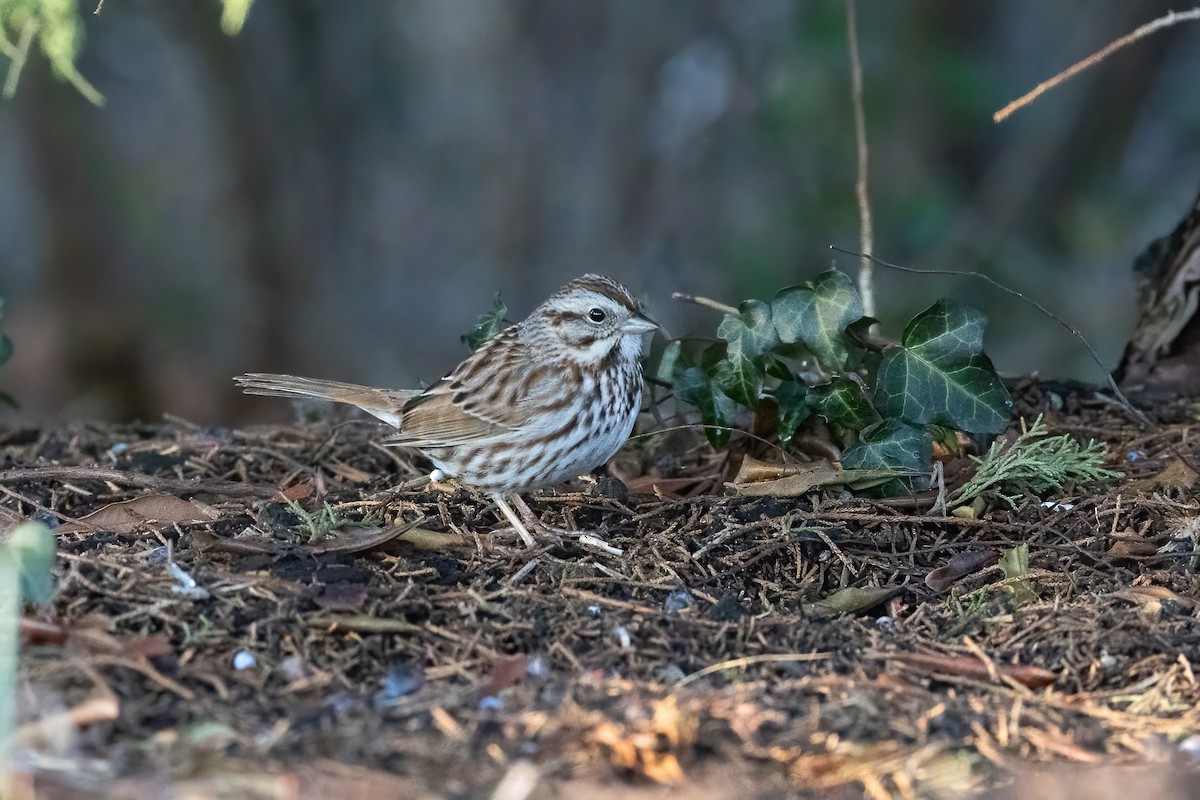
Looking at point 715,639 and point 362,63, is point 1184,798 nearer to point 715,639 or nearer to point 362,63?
point 715,639

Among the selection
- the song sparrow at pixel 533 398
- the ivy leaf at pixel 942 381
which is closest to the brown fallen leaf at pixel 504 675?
the song sparrow at pixel 533 398

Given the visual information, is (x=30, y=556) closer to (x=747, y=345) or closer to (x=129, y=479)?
(x=129, y=479)

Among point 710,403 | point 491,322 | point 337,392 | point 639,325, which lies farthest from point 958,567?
point 337,392

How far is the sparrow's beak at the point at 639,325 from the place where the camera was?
478 cm

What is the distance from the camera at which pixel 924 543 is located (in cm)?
412

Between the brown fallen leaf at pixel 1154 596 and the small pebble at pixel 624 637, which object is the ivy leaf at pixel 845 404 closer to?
the brown fallen leaf at pixel 1154 596

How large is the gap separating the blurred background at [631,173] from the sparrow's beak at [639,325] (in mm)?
3441

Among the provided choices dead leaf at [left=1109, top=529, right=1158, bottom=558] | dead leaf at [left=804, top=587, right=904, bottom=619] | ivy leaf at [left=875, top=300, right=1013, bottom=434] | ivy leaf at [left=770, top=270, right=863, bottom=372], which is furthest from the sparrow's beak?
dead leaf at [left=1109, top=529, right=1158, bottom=558]

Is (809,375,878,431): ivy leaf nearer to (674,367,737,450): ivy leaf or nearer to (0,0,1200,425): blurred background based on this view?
(674,367,737,450): ivy leaf

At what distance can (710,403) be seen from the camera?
4.62 metres

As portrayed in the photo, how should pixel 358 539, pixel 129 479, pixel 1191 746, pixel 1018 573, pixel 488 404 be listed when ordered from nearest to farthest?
1. pixel 1191 746
2. pixel 1018 573
3. pixel 358 539
4. pixel 129 479
5. pixel 488 404

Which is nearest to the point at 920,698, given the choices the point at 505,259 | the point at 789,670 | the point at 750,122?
the point at 789,670

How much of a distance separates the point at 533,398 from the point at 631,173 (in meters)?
6.52

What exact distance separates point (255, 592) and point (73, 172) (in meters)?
6.83
